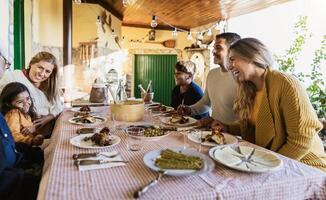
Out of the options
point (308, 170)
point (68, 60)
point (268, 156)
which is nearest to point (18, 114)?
point (268, 156)

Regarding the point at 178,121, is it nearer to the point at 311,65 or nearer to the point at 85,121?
the point at 85,121

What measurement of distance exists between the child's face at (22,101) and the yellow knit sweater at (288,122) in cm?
149

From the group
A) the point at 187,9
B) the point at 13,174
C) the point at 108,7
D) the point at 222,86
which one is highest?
the point at 108,7

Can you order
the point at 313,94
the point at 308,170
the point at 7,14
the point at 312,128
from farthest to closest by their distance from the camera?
1. the point at 313,94
2. the point at 7,14
3. the point at 312,128
4. the point at 308,170

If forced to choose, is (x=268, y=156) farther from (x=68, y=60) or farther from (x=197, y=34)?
(x=197, y=34)

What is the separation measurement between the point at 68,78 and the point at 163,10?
1982mm

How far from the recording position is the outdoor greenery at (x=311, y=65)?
10.2ft

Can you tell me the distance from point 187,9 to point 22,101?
3.29 m

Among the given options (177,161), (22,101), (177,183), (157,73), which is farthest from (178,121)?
(157,73)

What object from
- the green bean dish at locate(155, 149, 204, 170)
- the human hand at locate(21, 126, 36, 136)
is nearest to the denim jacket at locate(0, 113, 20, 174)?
the human hand at locate(21, 126, 36, 136)

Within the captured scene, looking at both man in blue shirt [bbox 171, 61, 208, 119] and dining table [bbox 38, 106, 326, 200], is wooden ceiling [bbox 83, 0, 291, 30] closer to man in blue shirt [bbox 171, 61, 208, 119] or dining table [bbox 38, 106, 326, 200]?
man in blue shirt [bbox 171, 61, 208, 119]

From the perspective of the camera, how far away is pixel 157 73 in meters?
7.66

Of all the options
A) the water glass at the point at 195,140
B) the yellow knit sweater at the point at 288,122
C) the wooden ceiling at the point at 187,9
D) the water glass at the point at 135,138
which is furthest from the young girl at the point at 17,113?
the wooden ceiling at the point at 187,9

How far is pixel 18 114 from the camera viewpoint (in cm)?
175
